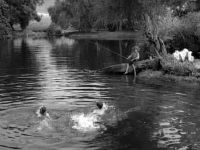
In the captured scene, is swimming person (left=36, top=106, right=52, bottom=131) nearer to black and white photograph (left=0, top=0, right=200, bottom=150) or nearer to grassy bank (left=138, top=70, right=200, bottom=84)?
black and white photograph (left=0, top=0, right=200, bottom=150)

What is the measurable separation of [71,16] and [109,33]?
2344cm

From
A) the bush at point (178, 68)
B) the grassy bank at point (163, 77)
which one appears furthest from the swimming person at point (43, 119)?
the bush at point (178, 68)

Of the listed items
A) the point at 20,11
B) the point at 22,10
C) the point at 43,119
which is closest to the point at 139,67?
the point at 43,119

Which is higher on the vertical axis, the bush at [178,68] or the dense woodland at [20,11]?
the dense woodland at [20,11]

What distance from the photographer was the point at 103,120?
17844mm

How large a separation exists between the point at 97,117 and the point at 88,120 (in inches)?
37.5

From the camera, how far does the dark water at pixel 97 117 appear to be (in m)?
14.9

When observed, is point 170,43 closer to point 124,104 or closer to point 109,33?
point 124,104

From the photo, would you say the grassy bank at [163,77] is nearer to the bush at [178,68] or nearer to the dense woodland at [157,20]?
the bush at [178,68]

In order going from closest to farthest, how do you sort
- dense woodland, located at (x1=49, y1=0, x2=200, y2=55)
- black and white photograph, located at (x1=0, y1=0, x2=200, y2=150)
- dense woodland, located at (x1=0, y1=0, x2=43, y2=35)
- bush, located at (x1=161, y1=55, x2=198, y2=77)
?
black and white photograph, located at (x1=0, y1=0, x2=200, y2=150) → bush, located at (x1=161, y1=55, x2=198, y2=77) → dense woodland, located at (x1=49, y1=0, x2=200, y2=55) → dense woodland, located at (x1=0, y1=0, x2=43, y2=35)

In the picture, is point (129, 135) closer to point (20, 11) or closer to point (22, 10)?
point (22, 10)

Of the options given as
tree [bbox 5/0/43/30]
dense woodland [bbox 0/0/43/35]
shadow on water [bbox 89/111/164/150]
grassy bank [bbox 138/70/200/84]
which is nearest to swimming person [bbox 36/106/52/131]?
shadow on water [bbox 89/111/164/150]

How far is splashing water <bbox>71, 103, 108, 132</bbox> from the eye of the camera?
1641 cm

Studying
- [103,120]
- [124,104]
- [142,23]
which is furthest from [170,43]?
[103,120]
